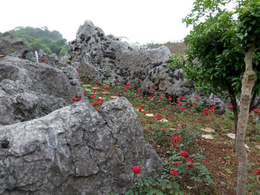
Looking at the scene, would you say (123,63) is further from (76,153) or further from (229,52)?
(76,153)

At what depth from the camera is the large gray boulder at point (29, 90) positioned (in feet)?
10.0

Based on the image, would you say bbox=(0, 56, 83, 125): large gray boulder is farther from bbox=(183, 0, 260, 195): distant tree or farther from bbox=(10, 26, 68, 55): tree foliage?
bbox=(10, 26, 68, 55): tree foliage

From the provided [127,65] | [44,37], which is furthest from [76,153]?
[44,37]

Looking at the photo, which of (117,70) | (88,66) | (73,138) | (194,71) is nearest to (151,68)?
(117,70)

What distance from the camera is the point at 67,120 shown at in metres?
2.43

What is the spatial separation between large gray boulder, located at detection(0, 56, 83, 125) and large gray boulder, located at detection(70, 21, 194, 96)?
3.83 m

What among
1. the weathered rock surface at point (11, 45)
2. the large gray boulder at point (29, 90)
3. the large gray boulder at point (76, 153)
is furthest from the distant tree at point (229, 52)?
the weathered rock surface at point (11, 45)

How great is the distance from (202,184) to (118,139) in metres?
1.57

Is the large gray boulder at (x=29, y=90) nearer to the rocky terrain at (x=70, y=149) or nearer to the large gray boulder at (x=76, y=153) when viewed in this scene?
the rocky terrain at (x=70, y=149)

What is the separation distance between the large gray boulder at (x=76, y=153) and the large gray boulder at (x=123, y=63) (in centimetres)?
548

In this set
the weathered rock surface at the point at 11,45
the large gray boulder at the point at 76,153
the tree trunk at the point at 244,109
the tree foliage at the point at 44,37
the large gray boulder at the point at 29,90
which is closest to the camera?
the large gray boulder at the point at 76,153

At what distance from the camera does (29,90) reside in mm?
3971

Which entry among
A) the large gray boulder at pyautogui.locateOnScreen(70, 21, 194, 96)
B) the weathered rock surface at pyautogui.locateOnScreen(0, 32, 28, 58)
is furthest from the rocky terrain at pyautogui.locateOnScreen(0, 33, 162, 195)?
the weathered rock surface at pyautogui.locateOnScreen(0, 32, 28, 58)

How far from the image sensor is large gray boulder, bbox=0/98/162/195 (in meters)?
2.08
